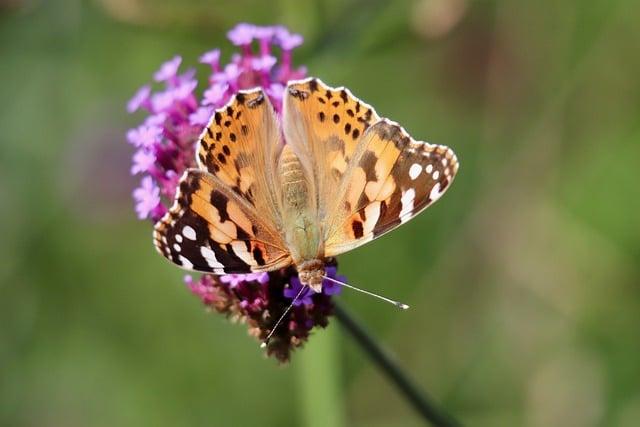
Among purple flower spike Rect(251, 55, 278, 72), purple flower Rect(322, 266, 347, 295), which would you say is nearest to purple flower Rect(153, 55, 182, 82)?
purple flower spike Rect(251, 55, 278, 72)

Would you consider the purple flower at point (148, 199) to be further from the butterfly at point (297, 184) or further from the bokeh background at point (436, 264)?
the bokeh background at point (436, 264)

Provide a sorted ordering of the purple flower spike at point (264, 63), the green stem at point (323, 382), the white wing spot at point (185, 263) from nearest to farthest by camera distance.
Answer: the white wing spot at point (185, 263) < the purple flower spike at point (264, 63) < the green stem at point (323, 382)

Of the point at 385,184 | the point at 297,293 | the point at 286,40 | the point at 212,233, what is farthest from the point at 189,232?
the point at 286,40

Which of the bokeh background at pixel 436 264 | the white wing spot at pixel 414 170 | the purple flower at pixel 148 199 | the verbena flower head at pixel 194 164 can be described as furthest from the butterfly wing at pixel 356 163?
the bokeh background at pixel 436 264

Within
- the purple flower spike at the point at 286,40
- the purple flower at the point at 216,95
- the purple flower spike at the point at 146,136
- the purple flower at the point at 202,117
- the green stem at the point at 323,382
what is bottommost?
the green stem at the point at 323,382

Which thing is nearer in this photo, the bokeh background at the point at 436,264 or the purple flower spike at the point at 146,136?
the purple flower spike at the point at 146,136

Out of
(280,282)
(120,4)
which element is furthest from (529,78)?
(280,282)

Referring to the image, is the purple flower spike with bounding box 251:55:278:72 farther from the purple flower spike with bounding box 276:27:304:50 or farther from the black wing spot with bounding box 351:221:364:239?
the black wing spot with bounding box 351:221:364:239

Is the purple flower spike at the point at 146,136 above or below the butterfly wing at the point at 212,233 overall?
above

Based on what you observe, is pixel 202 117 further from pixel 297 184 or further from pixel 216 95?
pixel 297 184
